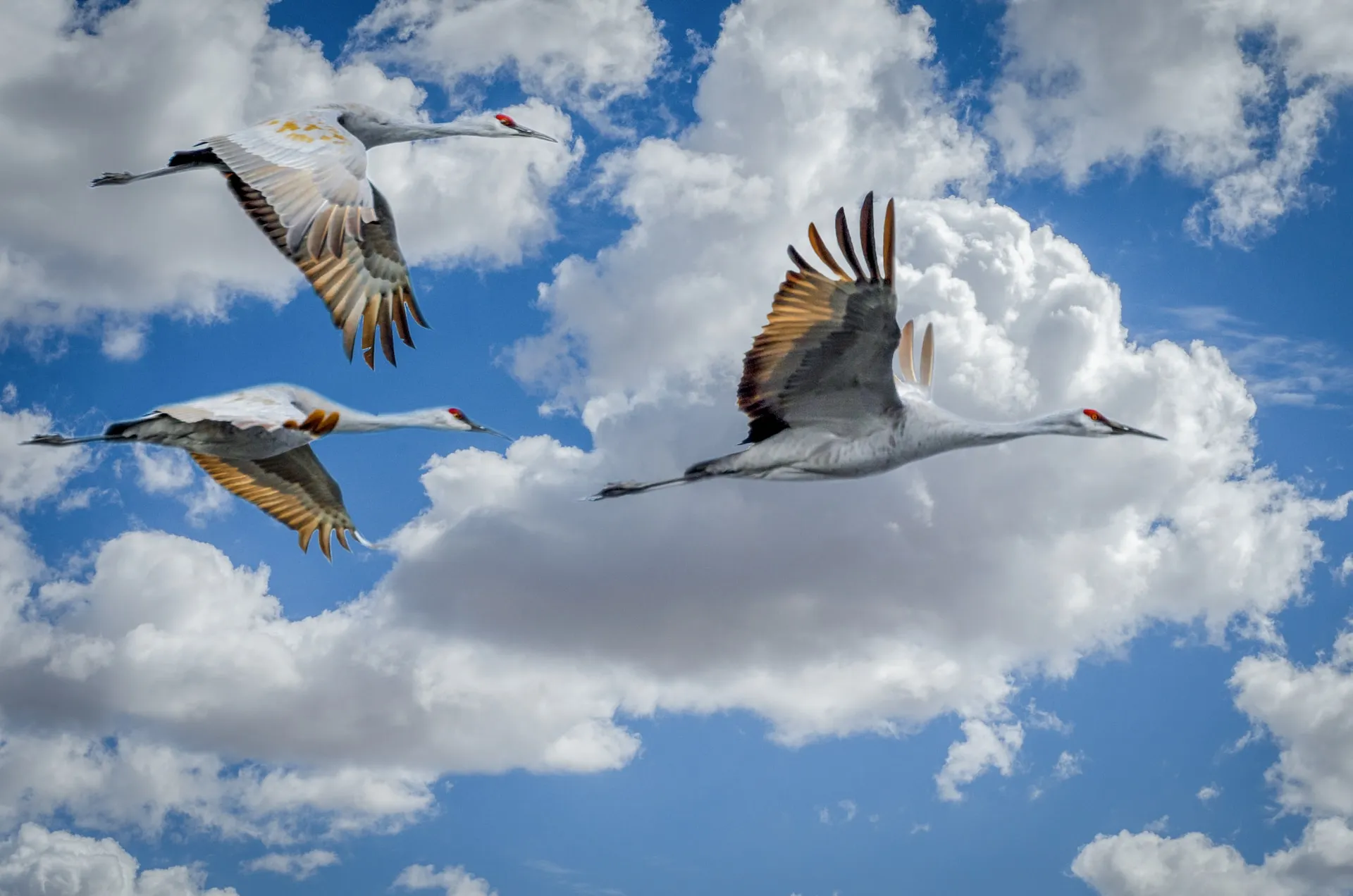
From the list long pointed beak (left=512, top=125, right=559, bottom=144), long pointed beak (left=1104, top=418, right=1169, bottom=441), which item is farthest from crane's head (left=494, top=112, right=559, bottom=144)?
long pointed beak (left=1104, top=418, right=1169, bottom=441)

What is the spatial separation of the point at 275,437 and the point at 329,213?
8.75 ft

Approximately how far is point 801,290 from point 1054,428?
3.73m

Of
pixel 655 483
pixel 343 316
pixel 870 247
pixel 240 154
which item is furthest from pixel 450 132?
pixel 870 247

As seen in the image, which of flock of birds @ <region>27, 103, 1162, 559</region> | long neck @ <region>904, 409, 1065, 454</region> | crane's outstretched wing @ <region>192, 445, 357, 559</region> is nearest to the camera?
flock of birds @ <region>27, 103, 1162, 559</region>

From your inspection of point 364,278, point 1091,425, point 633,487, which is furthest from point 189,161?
point 1091,425

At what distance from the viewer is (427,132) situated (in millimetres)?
17000

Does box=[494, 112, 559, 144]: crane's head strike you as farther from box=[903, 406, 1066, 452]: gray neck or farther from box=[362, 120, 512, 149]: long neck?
box=[903, 406, 1066, 452]: gray neck

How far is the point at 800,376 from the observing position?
13.6 meters

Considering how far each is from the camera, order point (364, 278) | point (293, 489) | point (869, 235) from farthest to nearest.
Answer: point (293, 489) → point (364, 278) → point (869, 235)

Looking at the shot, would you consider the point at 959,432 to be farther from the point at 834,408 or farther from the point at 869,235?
the point at 869,235

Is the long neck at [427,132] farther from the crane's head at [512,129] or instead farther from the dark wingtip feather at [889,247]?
the dark wingtip feather at [889,247]

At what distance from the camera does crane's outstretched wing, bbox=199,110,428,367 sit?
12898 millimetres

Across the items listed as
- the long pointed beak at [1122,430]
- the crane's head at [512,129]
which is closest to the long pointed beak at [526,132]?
the crane's head at [512,129]

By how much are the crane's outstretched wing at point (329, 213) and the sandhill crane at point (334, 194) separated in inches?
0.4
